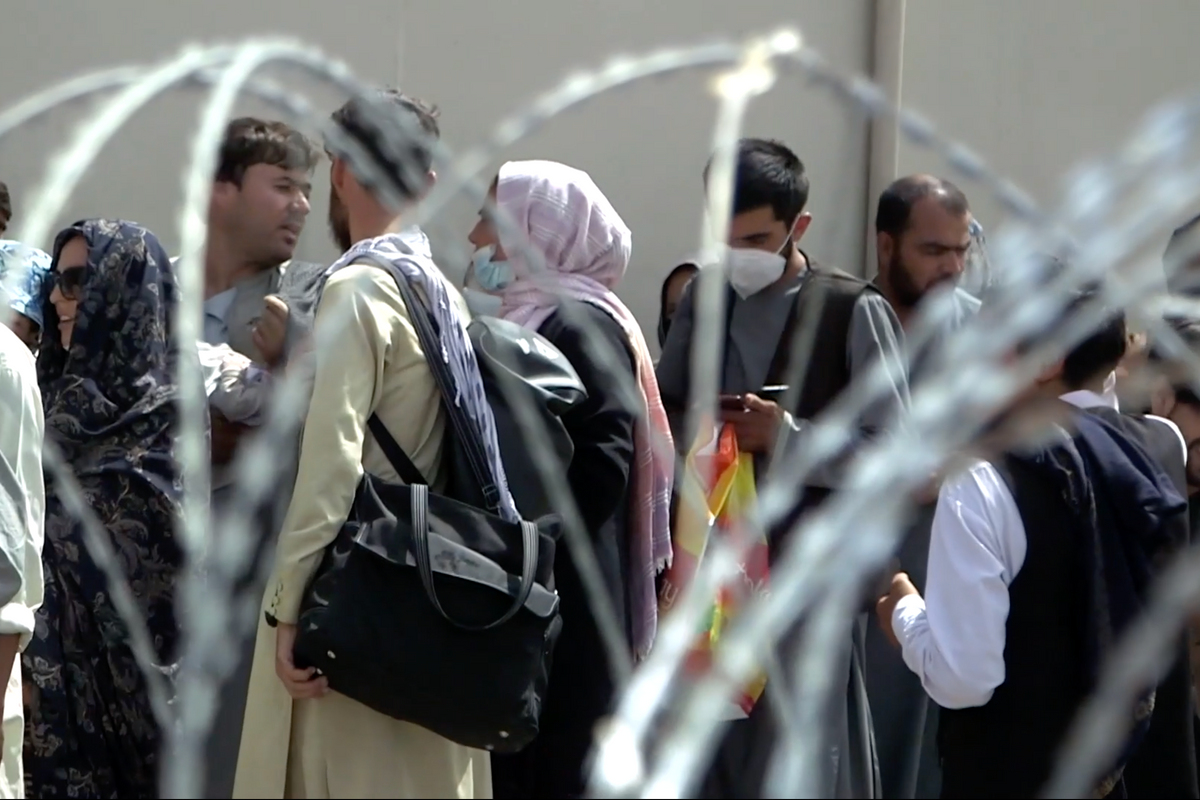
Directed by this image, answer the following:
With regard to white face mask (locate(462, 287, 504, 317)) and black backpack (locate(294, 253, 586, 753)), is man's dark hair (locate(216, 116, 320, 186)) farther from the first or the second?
black backpack (locate(294, 253, 586, 753))

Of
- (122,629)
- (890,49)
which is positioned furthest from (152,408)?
(890,49)

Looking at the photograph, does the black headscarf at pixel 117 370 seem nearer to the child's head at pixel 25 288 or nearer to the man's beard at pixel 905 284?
the child's head at pixel 25 288

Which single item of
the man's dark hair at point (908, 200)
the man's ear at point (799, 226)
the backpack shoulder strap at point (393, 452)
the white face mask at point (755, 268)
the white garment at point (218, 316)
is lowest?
the backpack shoulder strap at point (393, 452)

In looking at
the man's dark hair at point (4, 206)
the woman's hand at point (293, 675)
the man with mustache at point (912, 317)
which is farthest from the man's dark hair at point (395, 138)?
the man's dark hair at point (4, 206)

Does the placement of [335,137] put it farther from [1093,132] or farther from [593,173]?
[1093,132]

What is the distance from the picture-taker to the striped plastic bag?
3.13m

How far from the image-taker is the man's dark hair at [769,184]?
343 cm

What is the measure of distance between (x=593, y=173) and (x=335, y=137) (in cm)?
332

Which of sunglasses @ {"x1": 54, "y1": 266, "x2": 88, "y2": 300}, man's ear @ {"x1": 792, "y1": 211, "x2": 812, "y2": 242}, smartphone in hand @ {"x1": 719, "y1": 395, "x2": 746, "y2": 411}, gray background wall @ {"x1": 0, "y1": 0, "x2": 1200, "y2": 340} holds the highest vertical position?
gray background wall @ {"x1": 0, "y1": 0, "x2": 1200, "y2": 340}

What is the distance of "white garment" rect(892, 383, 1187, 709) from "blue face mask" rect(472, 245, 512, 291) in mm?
1030

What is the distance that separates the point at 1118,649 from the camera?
2430 millimetres

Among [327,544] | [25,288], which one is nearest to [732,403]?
[327,544]

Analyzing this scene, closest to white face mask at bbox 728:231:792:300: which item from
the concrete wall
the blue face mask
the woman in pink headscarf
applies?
the woman in pink headscarf

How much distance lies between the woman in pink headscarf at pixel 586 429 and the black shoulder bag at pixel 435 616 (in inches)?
14.3
